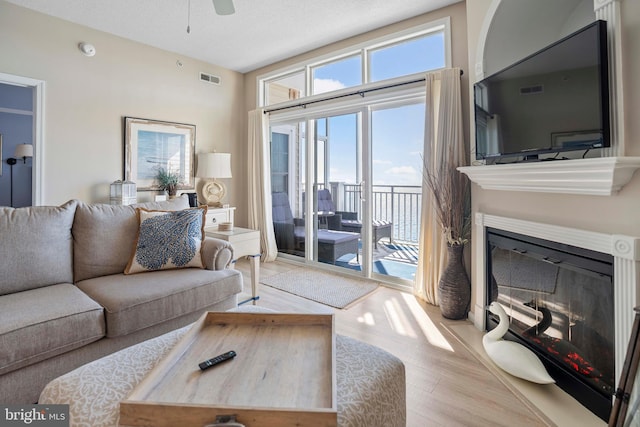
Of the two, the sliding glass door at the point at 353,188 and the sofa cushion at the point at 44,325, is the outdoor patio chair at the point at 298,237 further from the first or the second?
the sofa cushion at the point at 44,325

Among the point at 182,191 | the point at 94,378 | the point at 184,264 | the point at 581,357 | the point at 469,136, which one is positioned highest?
the point at 469,136

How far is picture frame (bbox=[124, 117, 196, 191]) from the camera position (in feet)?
12.5

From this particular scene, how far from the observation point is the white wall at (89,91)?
3.10 metres

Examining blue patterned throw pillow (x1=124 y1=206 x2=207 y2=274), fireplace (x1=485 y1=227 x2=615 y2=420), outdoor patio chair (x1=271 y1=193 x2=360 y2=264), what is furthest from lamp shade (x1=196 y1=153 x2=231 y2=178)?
fireplace (x1=485 y1=227 x2=615 y2=420)

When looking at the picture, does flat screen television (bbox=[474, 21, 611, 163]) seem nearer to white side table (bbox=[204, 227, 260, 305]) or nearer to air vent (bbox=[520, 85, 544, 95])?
air vent (bbox=[520, 85, 544, 95])

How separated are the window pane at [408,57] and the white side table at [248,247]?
222 cm

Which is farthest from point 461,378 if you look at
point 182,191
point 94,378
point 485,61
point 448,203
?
point 182,191

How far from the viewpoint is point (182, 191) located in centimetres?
432

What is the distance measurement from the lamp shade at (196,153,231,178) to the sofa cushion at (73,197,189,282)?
200 cm

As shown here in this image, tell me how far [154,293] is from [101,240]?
0.65 metres

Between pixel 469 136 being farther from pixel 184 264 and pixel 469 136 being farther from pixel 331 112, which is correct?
pixel 184 264

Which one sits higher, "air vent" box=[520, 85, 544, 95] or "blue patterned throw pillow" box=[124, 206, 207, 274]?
"air vent" box=[520, 85, 544, 95]

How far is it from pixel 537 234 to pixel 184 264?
7.55 feet

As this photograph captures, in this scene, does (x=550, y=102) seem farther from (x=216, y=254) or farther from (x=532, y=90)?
(x=216, y=254)
